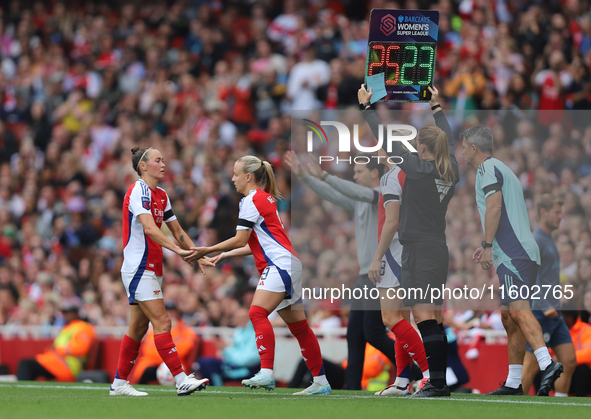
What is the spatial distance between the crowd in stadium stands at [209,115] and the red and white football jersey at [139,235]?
2185 mm

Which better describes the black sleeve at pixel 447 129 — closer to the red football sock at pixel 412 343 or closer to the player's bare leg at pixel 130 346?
the red football sock at pixel 412 343

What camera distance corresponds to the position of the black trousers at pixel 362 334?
8484 mm

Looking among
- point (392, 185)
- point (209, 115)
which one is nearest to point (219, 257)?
point (392, 185)

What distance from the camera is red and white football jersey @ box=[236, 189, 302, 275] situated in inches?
286

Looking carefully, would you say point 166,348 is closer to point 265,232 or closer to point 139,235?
point 139,235

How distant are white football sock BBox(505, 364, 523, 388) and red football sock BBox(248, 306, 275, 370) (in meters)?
2.28

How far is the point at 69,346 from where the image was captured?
40.9 ft

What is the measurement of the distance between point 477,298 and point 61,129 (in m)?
12.5

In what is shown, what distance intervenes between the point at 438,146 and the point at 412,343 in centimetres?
171

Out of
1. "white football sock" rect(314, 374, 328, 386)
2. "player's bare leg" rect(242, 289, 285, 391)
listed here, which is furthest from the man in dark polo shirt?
"player's bare leg" rect(242, 289, 285, 391)

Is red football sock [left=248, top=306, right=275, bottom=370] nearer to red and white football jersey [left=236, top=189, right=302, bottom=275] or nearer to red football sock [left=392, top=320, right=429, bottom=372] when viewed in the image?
red and white football jersey [left=236, top=189, right=302, bottom=275]

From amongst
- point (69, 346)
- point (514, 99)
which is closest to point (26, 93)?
point (69, 346)

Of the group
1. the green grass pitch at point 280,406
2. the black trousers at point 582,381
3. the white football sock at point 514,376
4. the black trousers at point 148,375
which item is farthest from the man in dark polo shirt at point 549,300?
the black trousers at point 148,375

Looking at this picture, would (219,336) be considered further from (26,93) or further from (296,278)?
(26,93)
